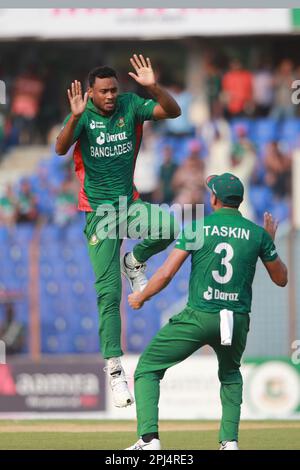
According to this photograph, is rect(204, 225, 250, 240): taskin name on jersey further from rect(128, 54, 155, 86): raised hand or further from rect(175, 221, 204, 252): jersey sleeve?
rect(128, 54, 155, 86): raised hand

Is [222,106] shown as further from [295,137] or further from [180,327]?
[180,327]

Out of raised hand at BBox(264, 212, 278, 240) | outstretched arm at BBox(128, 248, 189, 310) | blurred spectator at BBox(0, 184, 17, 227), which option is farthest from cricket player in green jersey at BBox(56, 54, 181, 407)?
blurred spectator at BBox(0, 184, 17, 227)

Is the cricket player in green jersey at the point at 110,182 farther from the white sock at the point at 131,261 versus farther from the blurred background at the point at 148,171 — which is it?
the blurred background at the point at 148,171

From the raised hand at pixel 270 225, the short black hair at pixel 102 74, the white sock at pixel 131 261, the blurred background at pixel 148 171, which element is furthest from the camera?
the blurred background at pixel 148 171

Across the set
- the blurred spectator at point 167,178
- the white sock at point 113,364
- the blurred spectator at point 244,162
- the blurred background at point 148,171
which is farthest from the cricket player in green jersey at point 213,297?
the blurred spectator at point 167,178

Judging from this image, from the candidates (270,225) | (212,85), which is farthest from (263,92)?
(270,225)

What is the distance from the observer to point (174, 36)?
24.7 metres

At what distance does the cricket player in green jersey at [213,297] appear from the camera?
11.3 metres

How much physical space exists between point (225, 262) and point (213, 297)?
31 centimetres

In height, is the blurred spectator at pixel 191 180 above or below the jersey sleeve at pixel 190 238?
above

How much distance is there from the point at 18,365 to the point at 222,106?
7.94 m

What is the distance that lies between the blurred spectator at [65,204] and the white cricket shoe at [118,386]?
9792 mm

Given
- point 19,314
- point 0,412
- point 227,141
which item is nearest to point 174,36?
point 227,141

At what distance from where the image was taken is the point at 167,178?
75.6ft
